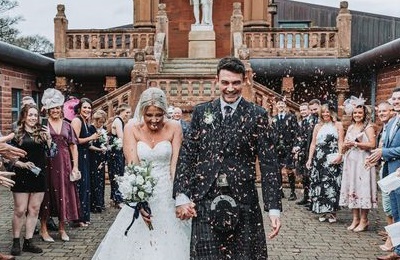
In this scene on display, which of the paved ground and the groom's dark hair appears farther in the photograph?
the paved ground

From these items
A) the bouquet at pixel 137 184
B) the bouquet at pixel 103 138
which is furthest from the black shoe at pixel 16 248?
the bouquet at pixel 103 138

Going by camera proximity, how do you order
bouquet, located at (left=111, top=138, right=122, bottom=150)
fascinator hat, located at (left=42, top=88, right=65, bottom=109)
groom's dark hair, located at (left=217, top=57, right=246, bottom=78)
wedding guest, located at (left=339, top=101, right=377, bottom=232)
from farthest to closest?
bouquet, located at (left=111, top=138, right=122, bottom=150), wedding guest, located at (left=339, top=101, right=377, bottom=232), fascinator hat, located at (left=42, top=88, right=65, bottom=109), groom's dark hair, located at (left=217, top=57, right=246, bottom=78)

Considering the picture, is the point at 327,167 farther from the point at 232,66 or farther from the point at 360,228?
the point at 232,66

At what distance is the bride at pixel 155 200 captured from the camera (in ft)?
17.9

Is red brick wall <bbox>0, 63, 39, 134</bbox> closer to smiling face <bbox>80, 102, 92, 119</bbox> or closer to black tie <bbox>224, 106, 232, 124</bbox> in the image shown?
smiling face <bbox>80, 102, 92, 119</bbox>

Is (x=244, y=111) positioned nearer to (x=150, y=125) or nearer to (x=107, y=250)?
(x=150, y=125)

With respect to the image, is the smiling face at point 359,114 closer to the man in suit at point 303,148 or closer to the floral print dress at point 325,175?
the floral print dress at point 325,175

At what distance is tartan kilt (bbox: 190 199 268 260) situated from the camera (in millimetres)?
4355

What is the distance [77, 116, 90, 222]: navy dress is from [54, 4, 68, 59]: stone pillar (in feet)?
38.0

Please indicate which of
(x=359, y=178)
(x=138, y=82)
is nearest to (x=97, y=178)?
(x=359, y=178)

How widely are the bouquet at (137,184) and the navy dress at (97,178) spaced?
5137 millimetres

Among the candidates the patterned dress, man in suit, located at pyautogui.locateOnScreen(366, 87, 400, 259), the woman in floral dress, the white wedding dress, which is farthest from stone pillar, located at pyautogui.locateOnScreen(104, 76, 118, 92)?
the white wedding dress

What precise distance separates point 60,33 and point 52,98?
13.2 m

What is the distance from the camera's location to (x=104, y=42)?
832 inches
